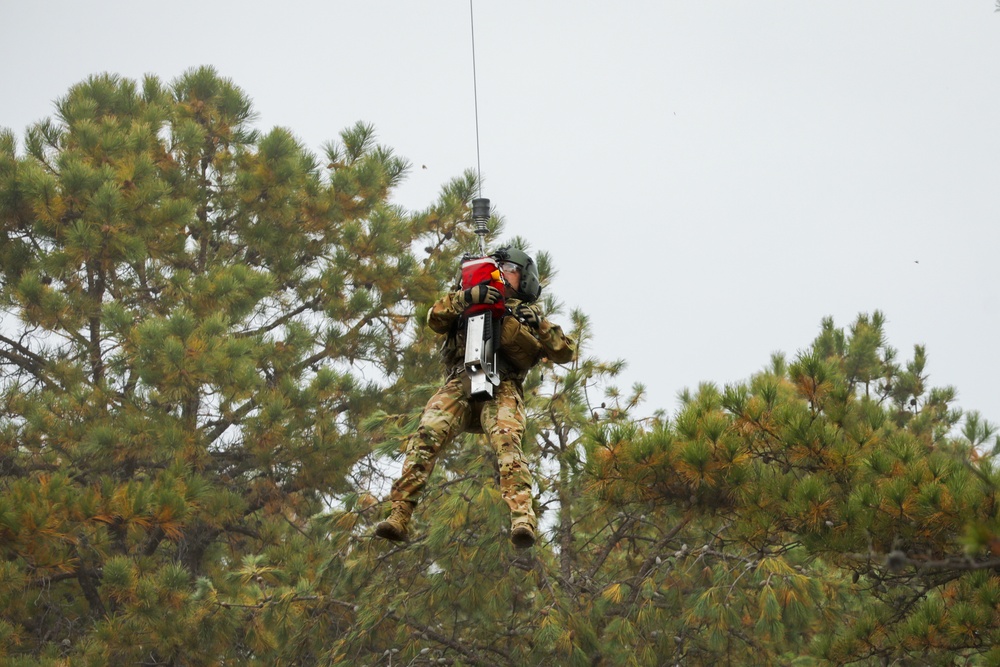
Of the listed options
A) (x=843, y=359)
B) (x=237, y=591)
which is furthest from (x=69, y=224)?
(x=843, y=359)

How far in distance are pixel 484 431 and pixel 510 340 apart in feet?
1.56

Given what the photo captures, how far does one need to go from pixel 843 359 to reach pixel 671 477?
6.98 meters

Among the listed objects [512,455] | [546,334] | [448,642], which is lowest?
[512,455]

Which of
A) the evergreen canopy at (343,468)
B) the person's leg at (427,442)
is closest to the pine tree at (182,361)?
the evergreen canopy at (343,468)

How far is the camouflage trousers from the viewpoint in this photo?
18.1ft

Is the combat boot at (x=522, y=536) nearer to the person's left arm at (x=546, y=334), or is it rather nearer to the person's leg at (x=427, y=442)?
the person's leg at (x=427, y=442)

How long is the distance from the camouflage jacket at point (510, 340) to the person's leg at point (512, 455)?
0.12 m

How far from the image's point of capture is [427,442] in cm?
567

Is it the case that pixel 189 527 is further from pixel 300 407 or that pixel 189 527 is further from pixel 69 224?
pixel 69 224

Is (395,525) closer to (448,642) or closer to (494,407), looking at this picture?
(494,407)

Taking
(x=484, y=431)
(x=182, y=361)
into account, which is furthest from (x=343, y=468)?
(x=484, y=431)

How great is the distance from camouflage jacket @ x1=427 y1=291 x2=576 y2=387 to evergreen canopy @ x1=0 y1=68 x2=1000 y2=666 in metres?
1.26

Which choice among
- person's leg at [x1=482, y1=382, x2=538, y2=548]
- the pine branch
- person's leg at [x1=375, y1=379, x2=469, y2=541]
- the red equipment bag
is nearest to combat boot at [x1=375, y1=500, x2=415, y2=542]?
person's leg at [x1=375, y1=379, x2=469, y2=541]

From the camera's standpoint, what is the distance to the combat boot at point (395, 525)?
5.18 metres
